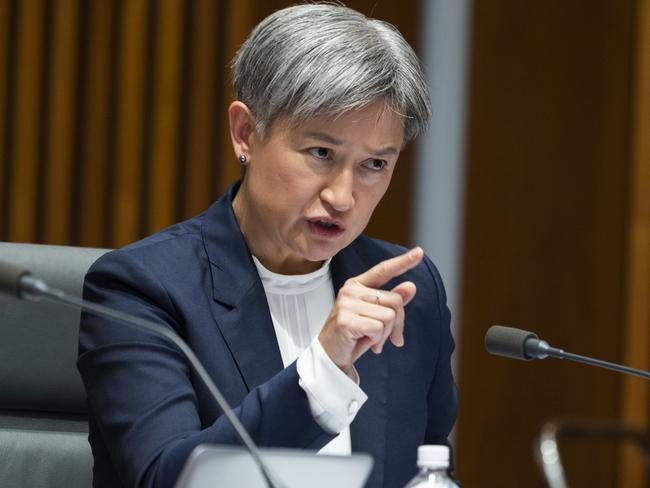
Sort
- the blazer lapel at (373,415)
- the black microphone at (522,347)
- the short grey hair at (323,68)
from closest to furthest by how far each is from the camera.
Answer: the black microphone at (522,347), the short grey hair at (323,68), the blazer lapel at (373,415)

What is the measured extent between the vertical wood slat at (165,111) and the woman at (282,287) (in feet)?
4.00

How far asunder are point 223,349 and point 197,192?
153 centimetres

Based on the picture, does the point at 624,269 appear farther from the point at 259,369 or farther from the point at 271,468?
the point at 271,468

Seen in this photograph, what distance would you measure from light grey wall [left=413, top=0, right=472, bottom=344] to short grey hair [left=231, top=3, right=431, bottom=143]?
1.71 meters

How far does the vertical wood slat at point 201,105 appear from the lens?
10.2 ft

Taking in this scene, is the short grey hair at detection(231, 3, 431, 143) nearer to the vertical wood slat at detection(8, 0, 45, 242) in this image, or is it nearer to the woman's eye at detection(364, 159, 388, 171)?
the woman's eye at detection(364, 159, 388, 171)

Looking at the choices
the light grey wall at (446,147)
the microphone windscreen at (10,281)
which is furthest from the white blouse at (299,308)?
the light grey wall at (446,147)

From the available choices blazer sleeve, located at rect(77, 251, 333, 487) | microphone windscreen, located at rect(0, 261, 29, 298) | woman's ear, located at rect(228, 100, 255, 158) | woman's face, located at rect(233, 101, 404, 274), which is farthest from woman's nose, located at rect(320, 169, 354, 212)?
microphone windscreen, located at rect(0, 261, 29, 298)

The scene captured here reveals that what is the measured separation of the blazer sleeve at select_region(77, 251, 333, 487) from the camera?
1378 mm

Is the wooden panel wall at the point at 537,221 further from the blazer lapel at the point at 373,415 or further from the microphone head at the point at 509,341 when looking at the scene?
the microphone head at the point at 509,341

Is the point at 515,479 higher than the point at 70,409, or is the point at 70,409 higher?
the point at 70,409

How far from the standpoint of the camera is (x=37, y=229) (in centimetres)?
304

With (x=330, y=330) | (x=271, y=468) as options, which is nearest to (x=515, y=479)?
(x=330, y=330)

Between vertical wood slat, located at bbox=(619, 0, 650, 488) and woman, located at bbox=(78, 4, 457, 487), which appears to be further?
vertical wood slat, located at bbox=(619, 0, 650, 488)
